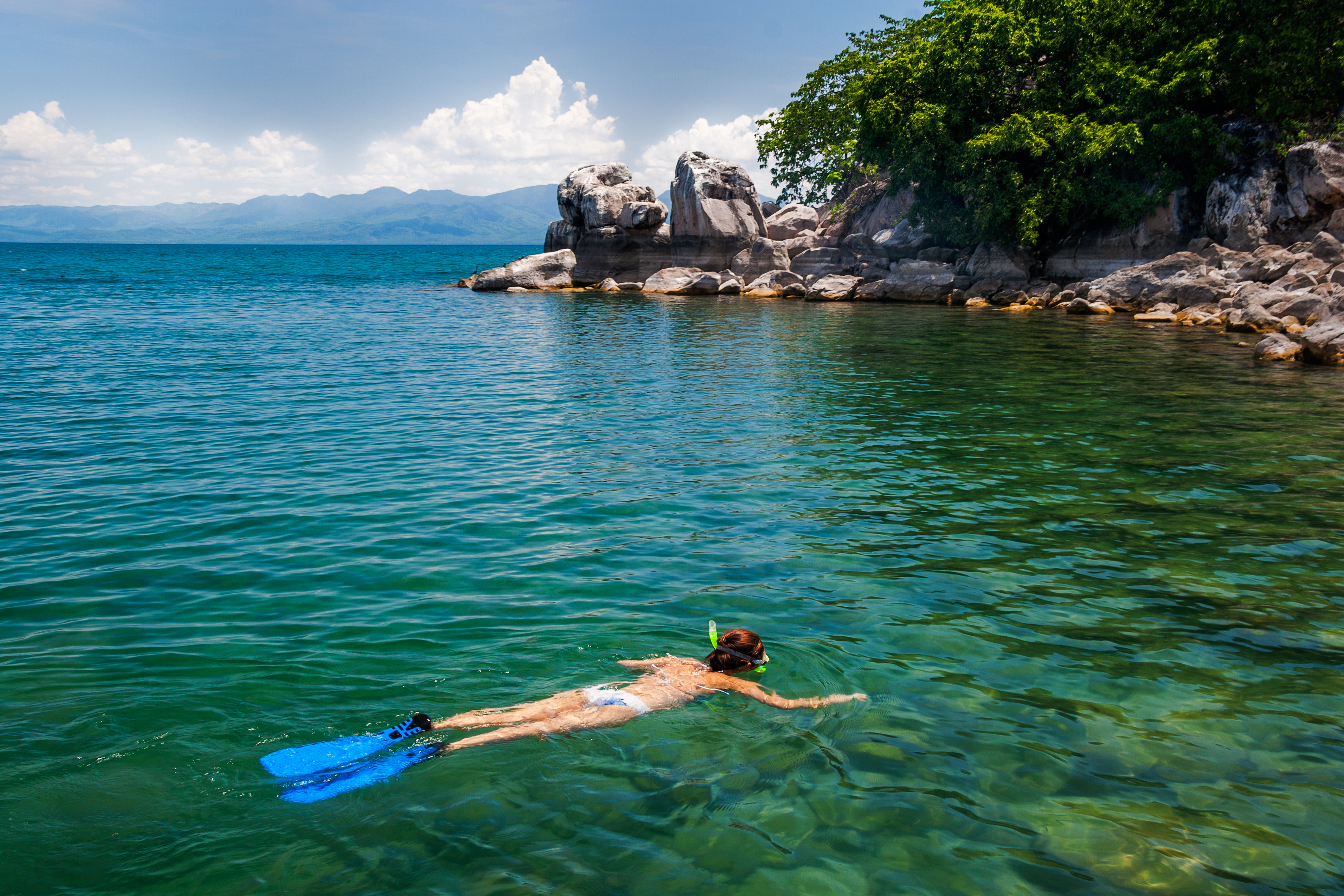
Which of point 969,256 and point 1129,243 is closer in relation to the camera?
point 1129,243

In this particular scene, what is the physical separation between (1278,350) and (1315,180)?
54.4 ft

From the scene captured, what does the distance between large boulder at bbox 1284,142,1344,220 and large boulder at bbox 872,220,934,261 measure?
732 inches

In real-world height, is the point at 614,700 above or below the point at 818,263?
below

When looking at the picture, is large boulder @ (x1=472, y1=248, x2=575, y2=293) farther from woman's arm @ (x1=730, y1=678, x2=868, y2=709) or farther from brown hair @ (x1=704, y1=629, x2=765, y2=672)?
woman's arm @ (x1=730, y1=678, x2=868, y2=709)

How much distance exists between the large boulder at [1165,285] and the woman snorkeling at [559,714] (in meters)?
36.3

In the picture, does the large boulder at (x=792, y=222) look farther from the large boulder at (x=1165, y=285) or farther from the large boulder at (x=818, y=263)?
the large boulder at (x=1165, y=285)

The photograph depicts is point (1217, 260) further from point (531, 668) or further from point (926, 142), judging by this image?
point (531, 668)

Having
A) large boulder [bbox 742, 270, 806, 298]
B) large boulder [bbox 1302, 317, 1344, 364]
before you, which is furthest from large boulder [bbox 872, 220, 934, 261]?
large boulder [bbox 1302, 317, 1344, 364]

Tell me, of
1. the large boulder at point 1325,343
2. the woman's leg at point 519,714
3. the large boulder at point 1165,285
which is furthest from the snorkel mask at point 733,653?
the large boulder at point 1165,285

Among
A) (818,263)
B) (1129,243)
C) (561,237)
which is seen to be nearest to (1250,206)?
(1129,243)

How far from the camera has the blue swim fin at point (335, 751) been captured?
5164mm

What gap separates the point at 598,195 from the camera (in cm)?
5744

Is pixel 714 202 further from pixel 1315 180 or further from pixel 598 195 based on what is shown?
pixel 1315 180

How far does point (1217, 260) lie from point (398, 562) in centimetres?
4059
